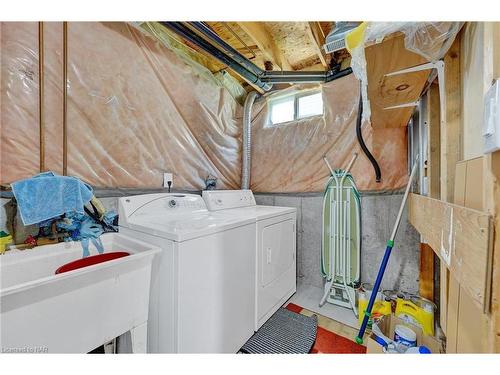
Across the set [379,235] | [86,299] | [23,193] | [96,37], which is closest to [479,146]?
[379,235]

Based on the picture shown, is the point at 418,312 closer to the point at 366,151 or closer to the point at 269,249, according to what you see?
the point at 269,249

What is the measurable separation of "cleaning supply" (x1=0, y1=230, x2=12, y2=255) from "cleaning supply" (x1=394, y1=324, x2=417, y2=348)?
2365mm

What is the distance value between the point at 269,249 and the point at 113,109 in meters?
1.73

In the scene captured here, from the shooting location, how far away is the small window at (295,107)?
258 cm

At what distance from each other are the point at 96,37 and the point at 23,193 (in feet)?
4.15

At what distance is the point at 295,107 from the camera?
273cm

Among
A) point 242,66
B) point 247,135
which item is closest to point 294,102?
point 247,135

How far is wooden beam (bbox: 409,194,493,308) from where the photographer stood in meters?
0.51

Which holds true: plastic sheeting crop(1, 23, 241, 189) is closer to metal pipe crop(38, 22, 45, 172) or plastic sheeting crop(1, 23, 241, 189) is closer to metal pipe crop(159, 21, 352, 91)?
metal pipe crop(38, 22, 45, 172)

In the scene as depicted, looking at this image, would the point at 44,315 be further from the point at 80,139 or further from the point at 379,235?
the point at 379,235

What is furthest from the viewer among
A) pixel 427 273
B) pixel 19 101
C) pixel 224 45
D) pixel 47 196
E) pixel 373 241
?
pixel 373 241

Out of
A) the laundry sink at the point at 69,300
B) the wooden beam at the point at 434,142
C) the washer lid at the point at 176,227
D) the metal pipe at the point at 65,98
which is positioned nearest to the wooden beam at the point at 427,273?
the wooden beam at the point at 434,142
